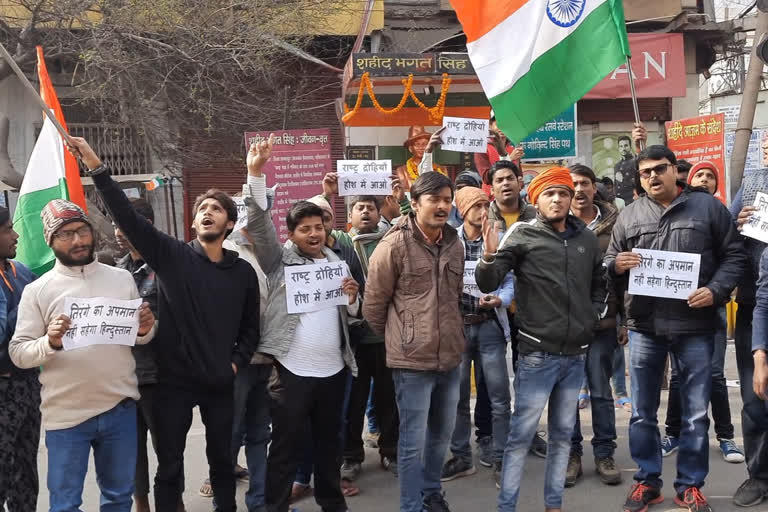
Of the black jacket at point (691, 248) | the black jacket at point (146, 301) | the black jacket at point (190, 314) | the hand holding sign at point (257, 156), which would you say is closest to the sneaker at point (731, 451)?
the black jacket at point (691, 248)

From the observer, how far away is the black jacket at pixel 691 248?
15.0 feet

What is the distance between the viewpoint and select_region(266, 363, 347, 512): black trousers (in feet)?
14.6

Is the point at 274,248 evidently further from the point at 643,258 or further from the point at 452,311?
the point at 643,258

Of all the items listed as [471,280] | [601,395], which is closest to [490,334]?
[471,280]

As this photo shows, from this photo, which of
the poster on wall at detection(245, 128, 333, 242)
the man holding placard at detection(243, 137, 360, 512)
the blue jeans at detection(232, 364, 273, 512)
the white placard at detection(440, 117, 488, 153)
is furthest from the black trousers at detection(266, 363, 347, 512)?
the poster on wall at detection(245, 128, 333, 242)

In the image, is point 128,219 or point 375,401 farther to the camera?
point 375,401

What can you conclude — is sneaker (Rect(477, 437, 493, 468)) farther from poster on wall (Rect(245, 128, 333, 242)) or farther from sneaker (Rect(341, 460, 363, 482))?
poster on wall (Rect(245, 128, 333, 242))

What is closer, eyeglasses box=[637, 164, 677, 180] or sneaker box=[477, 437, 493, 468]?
eyeglasses box=[637, 164, 677, 180]

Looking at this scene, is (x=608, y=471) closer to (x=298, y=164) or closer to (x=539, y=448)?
(x=539, y=448)

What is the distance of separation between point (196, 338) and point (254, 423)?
0.88m

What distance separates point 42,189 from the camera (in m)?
5.37

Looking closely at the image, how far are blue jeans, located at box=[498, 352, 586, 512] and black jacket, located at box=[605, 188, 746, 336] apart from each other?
0.54 meters

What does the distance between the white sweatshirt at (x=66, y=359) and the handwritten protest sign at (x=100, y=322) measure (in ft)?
0.27

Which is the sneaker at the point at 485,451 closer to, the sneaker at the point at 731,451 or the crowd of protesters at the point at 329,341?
the crowd of protesters at the point at 329,341
